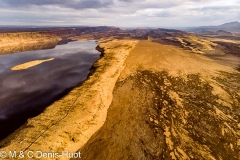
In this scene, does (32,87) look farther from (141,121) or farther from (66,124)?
(141,121)

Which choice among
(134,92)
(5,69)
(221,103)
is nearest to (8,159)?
(134,92)

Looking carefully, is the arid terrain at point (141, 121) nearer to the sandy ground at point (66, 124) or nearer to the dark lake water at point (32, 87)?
the sandy ground at point (66, 124)

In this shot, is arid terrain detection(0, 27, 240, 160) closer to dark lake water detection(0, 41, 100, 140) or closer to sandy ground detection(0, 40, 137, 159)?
sandy ground detection(0, 40, 137, 159)

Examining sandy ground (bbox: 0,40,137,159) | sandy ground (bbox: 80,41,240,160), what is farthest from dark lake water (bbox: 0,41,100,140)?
sandy ground (bbox: 80,41,240,160)

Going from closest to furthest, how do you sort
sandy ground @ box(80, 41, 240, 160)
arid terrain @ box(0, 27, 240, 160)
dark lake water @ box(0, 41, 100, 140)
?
arid terrain @ box(0, 27, 240, 160)
sandy ground @ box(80, 41, 240, 160)
dark lake water @ box(0, 41, 100, 140)

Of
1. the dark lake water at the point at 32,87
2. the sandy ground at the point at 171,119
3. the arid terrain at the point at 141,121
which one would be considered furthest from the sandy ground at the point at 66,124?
the dark lake water at the point at 32,87

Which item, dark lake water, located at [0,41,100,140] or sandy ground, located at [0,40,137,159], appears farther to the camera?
dark lake water, located at [0,41,100,140]

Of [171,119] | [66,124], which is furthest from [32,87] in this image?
[171,119]
